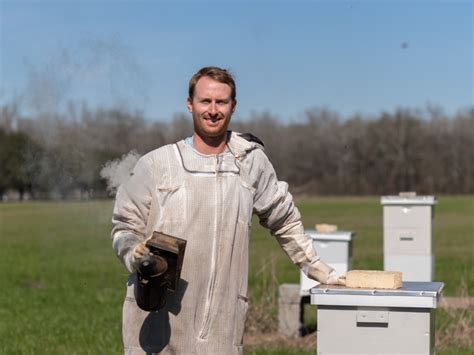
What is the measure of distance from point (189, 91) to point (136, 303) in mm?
1016

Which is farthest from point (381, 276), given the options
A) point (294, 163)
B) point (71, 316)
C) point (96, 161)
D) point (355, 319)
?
point (294, 163)

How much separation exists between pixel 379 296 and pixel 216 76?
1250 mm

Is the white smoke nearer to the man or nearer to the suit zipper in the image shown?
the man

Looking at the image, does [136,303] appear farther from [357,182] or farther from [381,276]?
[357,182]

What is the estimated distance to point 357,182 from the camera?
83250mm

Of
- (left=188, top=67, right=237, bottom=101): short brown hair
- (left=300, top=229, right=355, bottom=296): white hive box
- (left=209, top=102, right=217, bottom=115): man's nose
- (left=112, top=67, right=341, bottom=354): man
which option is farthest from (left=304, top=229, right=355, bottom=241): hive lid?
(left=209, top=102, right=217, bottom=115): man's nose

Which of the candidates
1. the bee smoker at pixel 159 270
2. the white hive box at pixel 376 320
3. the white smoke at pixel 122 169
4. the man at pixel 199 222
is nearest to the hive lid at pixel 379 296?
the white hive box at pixel 376 320

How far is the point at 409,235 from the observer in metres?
10.7

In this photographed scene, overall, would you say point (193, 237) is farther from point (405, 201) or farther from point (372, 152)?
point (372, 152)

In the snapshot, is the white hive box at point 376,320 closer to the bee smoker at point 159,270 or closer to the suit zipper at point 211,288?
the suit zipper at point 211,288

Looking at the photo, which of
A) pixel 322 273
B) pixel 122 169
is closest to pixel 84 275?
pixel 122 169

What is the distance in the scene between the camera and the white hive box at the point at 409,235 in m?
10.6

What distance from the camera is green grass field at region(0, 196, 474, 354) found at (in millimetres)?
9391

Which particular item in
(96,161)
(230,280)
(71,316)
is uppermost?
(96,161)
